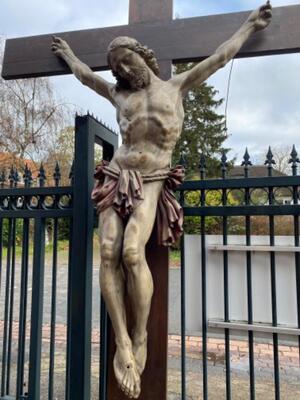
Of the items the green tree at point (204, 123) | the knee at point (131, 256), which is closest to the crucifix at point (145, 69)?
the knee at point (131, 256)

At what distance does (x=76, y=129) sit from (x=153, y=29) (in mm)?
837

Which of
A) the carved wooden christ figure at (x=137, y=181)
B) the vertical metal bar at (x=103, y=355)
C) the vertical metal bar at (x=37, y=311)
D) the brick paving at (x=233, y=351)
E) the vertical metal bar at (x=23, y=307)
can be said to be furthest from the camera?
the brick paving at (x=233, y=351)

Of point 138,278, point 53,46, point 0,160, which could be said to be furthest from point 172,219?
point 0,160

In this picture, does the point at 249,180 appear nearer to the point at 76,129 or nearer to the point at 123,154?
the point at 123,154

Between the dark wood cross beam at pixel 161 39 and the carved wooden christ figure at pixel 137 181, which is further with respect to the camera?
the dark wood cross beam at pixel 161 39

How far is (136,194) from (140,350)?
2.70 ft

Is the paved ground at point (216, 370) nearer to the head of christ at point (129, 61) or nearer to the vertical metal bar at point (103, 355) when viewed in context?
the vertical metal bar at point (103, 355)

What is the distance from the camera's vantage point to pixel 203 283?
7.27 feet

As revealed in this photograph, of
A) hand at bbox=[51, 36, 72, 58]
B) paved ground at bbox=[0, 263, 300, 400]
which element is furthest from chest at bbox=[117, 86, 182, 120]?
paved ground at bbox=[0, 263, 300, 400]

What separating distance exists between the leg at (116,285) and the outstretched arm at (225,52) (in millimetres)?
896

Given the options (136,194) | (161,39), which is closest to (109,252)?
(136,194)

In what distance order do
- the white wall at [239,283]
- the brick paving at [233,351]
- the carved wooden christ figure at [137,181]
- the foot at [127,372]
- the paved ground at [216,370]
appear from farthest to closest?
1. the brick paving at [233,351]
2. the paved ground at [216,370]
3. the white wall at [239,283]
4. the carved wooden christ figure at [137,181]
5. the foot at [127,372]

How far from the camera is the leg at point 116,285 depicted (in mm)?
1729

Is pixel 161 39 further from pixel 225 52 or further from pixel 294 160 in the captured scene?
pixel 294 160
